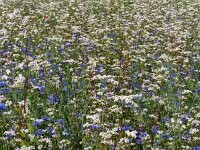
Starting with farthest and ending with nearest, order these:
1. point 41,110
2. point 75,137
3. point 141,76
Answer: point 141,76, point 41,110, point 75,137

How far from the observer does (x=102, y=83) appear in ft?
27.3

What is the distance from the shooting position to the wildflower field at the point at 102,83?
6207mm

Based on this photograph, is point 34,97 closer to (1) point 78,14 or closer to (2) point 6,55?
(2) point 6,55

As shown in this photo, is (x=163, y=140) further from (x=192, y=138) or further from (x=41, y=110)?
(x=41, y=110)

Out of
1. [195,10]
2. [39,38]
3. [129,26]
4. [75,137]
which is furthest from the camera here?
[195,10]

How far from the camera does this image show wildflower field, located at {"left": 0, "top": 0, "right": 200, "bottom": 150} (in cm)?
621

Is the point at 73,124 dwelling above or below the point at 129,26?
below

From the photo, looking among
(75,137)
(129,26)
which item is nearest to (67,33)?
(129,26)

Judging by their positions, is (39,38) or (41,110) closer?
(41,110)

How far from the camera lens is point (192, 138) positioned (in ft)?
21.1

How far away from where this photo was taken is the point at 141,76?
9102 mm

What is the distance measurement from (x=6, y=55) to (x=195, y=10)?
7847 millimetres

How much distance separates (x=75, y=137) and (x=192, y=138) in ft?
6.10

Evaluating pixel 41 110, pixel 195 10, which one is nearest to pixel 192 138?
pixel 41 110
